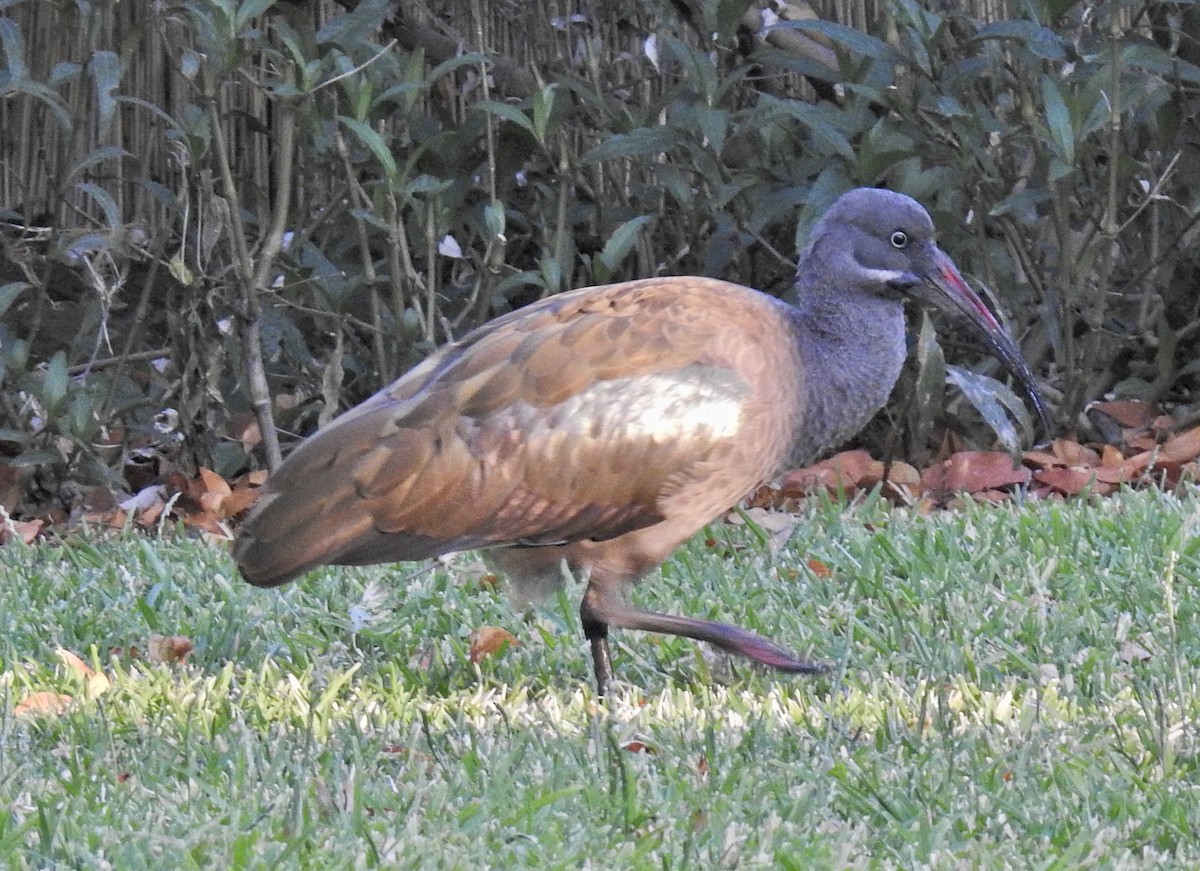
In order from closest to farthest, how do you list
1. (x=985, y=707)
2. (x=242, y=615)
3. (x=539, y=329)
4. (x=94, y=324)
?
→ (x=985, y=707)
(x=539, y=329)
(x=242, y=615)
(x=94, y=324)

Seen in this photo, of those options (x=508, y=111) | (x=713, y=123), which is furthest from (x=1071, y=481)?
(x=508, y=111)

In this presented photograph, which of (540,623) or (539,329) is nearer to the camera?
(539,329)

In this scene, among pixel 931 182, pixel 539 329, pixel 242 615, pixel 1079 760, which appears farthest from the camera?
pixel 931 182

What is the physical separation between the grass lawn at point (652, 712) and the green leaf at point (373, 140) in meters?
1.47

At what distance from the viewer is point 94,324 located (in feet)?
22.6

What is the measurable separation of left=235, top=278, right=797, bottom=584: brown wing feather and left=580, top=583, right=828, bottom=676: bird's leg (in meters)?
0.16

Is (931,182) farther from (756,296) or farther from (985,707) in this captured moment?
(985,707)

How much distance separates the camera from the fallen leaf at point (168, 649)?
15.1ft

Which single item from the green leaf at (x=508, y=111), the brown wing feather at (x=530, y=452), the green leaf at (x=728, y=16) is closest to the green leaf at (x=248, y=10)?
the green leaf at (x=508, y=111)

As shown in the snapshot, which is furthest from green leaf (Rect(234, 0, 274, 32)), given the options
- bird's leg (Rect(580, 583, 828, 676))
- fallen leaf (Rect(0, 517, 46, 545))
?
bird's leg (Rect(580, 583, 828, 676))

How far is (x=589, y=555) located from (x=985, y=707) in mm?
1056

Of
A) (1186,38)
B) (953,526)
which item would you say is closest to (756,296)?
(953,526)

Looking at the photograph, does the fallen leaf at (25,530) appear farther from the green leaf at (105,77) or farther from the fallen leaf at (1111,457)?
the fallen leaf at (1111,457)

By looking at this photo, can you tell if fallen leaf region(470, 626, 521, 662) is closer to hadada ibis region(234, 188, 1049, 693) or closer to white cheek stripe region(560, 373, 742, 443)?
hadada ibis region(234, 188, 1049, 693)
